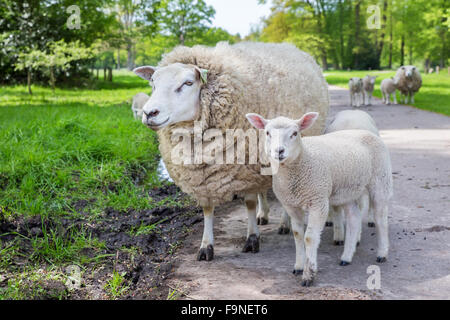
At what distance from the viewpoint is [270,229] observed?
4965mm

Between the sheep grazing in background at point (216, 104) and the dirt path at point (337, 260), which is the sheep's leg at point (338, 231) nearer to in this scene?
the dirt path at point (337, 260)

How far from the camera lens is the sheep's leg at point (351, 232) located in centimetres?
383

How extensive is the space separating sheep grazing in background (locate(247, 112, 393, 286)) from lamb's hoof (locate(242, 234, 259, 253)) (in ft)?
2.01

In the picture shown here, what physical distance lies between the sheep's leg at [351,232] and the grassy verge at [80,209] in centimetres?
164

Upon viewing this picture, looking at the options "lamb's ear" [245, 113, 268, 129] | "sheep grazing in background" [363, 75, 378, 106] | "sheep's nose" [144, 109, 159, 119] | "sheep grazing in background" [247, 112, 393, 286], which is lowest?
"sheep grazing in background" [247, 112, 393, 286]

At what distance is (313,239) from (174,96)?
164cm

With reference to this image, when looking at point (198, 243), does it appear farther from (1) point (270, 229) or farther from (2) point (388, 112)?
(2) point (388, 112)

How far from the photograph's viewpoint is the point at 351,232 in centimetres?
391

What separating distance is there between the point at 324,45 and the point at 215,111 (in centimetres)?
4614

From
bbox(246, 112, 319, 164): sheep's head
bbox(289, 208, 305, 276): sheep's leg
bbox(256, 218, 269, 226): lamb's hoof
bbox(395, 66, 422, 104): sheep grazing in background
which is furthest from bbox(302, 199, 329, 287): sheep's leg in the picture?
bbox(395, 66, 422, 104): sheep grazing in background

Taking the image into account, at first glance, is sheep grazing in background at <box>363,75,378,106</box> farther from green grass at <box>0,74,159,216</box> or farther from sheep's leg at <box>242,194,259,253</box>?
sheep's leg at <box>242,194,259,253</box>

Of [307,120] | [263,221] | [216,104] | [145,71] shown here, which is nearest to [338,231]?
[263,221]

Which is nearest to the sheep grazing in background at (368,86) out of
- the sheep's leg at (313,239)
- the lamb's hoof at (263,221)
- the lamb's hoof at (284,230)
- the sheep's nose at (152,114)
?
the lamb's hoof at (263,221)

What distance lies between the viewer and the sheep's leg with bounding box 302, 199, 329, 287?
11.1 ft
